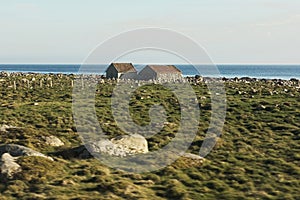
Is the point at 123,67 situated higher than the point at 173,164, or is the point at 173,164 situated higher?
the point at 123,67

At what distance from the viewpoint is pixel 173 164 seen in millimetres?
26938

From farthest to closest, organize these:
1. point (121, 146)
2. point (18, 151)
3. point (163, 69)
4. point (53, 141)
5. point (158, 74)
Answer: point (163, 69) → point (158, 74) → point (53, 141) → point (121, 146) → point (18, 151)

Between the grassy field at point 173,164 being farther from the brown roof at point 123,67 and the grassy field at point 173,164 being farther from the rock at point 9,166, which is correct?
the brown roof at point 123,67

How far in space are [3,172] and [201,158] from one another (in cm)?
1149

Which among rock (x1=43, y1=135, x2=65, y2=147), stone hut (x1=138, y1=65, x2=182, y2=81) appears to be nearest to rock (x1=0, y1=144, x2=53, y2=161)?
rock (x1=43, y1=135, x2=65, y2=147)

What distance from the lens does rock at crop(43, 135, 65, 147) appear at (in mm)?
30812

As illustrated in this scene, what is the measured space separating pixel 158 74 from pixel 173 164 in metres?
59.3

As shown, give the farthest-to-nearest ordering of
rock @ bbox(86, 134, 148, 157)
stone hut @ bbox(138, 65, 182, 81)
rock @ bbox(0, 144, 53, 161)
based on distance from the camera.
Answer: stone hut @ bbox(138, 65, 182, 81) < rock @ bbox(86, 134, 148, 157) < rock @ bbox(0, 144, 53, 161)

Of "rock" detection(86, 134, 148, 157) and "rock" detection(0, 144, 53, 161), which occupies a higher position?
"rock" detection(86, 134, 148, 157)

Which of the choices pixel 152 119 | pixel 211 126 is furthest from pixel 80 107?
pixel 211 126

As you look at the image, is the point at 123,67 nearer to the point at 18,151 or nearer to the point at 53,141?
the point at 53,141

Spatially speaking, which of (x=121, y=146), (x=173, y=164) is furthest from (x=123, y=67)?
(x=173, y=164)

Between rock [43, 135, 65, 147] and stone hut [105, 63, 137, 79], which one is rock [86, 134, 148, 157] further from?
stone hut [105, 63, 137, 79]

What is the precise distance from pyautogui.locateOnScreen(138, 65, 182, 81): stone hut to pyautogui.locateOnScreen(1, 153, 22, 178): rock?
60419 mm
